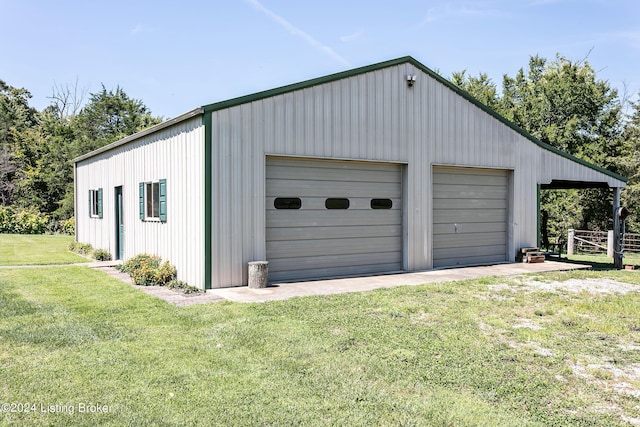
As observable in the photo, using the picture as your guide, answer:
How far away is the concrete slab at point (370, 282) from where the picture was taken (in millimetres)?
7555

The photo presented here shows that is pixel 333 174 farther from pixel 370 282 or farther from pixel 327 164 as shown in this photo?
pixel 370 282

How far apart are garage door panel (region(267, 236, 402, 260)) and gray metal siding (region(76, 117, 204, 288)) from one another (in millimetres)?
1529

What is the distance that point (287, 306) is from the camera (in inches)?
261

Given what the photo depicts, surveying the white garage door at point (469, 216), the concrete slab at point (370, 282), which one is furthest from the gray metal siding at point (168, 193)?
the white garage door at point (469, 216)

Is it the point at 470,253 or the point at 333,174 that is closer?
the point at 333,174

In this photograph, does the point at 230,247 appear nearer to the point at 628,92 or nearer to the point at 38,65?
the point at 628,92

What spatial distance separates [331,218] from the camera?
966cm

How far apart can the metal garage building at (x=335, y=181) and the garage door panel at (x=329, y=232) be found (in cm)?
2

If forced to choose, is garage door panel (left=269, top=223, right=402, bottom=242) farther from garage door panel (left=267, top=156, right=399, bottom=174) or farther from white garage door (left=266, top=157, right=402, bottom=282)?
garage door panel (left=267, top=156, right=399, bottom=174)

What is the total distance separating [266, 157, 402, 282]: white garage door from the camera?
355 inches

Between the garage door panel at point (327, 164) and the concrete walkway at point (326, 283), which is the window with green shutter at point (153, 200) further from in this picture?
the garage door panel at point (327, 164)

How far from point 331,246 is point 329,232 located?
299 millimetres

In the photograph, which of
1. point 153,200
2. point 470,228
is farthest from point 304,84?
point 470,228

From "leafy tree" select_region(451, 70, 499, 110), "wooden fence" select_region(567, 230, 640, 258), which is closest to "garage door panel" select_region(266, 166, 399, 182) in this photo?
"wooden fence" select_region(567, 230, 640, 258)
